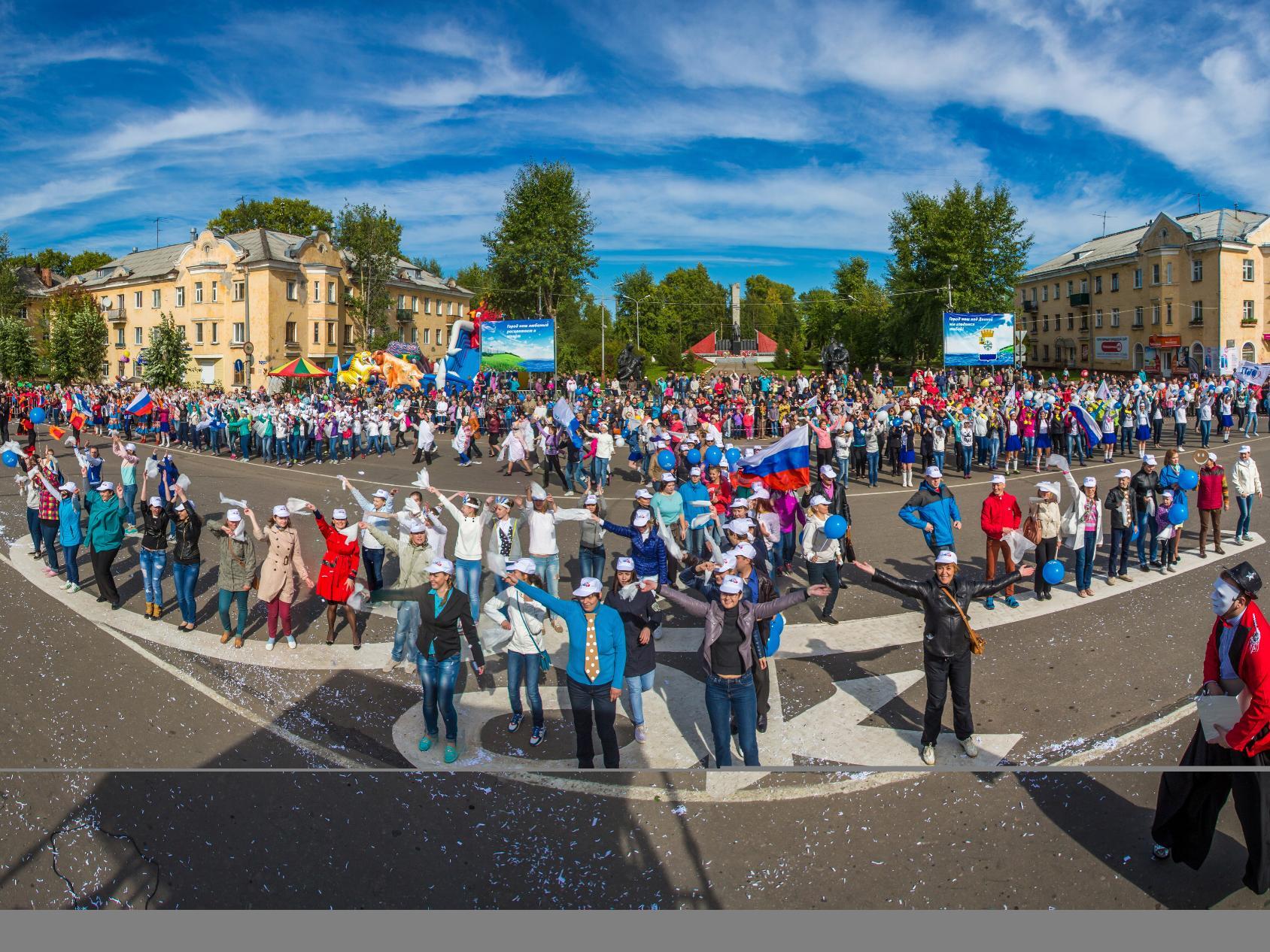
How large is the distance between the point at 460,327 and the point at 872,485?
61.5ft

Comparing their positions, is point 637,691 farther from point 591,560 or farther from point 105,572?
point 105,572

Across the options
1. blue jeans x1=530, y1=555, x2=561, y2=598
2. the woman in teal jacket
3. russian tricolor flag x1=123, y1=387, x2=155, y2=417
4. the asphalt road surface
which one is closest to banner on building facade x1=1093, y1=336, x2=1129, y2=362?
the asphalt road surface

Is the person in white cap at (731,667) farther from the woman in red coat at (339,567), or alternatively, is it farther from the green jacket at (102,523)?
the green jacket at (102,523)

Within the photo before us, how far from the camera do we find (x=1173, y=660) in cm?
883

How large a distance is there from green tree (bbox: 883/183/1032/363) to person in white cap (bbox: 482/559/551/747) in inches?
2141

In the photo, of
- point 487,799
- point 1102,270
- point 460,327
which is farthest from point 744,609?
point 1102,270

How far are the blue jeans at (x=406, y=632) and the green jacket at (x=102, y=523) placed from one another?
4.67 meters

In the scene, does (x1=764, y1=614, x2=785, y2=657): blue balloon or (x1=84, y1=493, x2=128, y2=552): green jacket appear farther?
(x1=84, y1=493, x2=128, y2=552): green jacket

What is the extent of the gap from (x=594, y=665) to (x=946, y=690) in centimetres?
270

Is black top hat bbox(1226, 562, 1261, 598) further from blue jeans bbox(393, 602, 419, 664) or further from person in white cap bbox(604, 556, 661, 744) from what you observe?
blue jeans bbox(393, 602, 419, 664)

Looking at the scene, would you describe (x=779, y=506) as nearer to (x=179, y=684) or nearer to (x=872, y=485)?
(x=179, y=684)

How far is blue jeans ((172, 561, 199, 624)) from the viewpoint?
1016cm

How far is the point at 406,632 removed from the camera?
346 inches

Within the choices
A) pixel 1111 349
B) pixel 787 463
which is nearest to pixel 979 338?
pixel 1111 349
